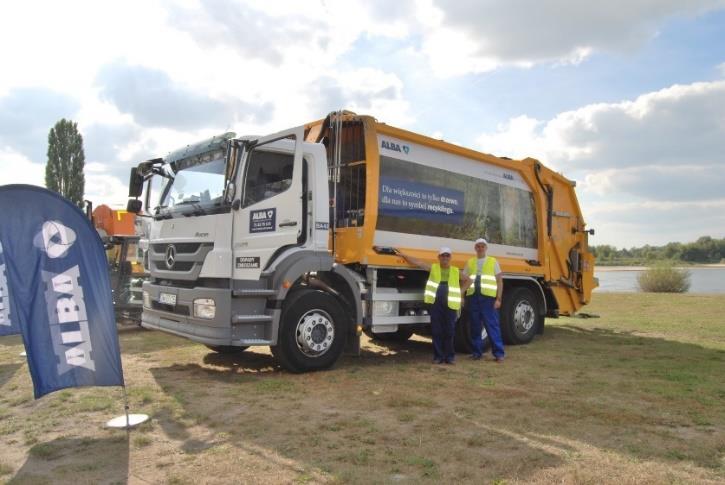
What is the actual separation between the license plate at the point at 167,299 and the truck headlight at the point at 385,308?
2.48 metres

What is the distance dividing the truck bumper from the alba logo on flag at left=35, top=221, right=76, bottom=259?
1.90m

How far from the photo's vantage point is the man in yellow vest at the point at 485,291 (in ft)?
26.3

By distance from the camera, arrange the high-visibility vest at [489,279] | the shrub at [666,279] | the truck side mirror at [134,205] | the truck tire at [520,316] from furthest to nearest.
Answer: the shrub at [666,279] → the truck tire at [520,316] → the high-visibility vest at [489,279] → the truck side mirror at [134,205]

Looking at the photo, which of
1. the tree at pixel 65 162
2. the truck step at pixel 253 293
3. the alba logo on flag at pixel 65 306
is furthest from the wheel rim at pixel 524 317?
the tree at pixel 65 162

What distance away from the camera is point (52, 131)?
39.4m

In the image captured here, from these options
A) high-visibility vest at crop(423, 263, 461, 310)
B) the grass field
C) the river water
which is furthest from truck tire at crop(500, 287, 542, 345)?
the river water

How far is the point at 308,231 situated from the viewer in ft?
22.1

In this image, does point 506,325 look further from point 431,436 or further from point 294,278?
point 431,436

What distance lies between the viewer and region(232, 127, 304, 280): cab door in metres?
6.52

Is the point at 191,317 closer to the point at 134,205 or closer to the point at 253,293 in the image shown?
Answer: the point at 253,293

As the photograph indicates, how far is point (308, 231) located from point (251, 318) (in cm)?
120

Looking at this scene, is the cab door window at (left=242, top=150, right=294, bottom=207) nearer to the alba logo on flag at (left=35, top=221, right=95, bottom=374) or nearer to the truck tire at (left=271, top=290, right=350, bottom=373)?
the truck tire at (left=271, top=290, right=350, bottom=373)

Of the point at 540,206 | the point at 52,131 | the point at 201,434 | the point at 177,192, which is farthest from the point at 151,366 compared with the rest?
the point at 52,131

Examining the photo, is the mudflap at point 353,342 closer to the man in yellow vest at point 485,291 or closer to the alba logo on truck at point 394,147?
the man in yellow vest at point 485,291
